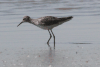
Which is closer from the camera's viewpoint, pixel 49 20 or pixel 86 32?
pixel 49 20

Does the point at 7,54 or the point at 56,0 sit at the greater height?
the point at 7,54

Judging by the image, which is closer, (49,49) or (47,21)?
(49,49)

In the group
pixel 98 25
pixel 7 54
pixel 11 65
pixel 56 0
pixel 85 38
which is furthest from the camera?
pixel 56 0

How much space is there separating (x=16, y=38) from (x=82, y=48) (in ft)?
11.9

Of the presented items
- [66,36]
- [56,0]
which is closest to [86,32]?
[66,36]

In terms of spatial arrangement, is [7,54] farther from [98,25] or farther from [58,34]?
[98,25]

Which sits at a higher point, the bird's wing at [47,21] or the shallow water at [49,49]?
the bird's wing at [47,21]

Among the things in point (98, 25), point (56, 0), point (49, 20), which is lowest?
point (56, 0)

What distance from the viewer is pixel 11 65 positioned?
802cm

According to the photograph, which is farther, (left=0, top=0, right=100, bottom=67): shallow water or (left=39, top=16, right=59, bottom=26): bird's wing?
(left=39, top=16, right=59, bottom=26): bird's wing

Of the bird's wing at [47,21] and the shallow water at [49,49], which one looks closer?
the shallow water at [49,49]

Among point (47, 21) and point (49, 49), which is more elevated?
point (47, 21)

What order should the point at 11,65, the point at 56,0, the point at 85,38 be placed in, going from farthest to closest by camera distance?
1. the point at 56,0
2. the point at 85,38
3. the point at 11,65

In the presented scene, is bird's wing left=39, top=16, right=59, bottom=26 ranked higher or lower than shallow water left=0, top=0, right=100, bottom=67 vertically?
higher
